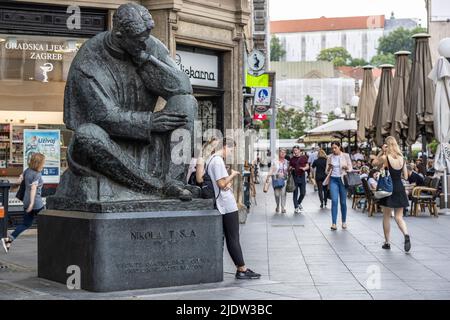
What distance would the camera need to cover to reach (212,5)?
766 inches

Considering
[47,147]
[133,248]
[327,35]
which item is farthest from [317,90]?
[133,248]

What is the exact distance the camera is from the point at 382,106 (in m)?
26.8

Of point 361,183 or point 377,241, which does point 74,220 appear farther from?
point 361,183

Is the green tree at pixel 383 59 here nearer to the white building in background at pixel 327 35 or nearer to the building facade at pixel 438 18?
the white building in background at pixel 327 35

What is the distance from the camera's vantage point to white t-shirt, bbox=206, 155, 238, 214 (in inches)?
416

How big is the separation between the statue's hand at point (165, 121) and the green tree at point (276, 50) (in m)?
177

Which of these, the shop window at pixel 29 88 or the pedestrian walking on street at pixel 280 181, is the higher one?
the shop window at pixel 29 88

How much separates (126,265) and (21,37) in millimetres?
9201

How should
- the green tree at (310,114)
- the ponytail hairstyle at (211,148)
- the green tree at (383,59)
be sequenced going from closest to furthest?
the ponytail hairstyle at (211,148)
the green tree at (310,114)
the green tree at (383,59)

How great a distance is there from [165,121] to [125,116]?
416mm

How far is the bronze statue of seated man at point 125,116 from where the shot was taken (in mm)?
9141

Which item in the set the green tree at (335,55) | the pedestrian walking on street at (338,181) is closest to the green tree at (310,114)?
the green tree at (335,55)

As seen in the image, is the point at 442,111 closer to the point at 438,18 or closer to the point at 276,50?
the point at 438,18
